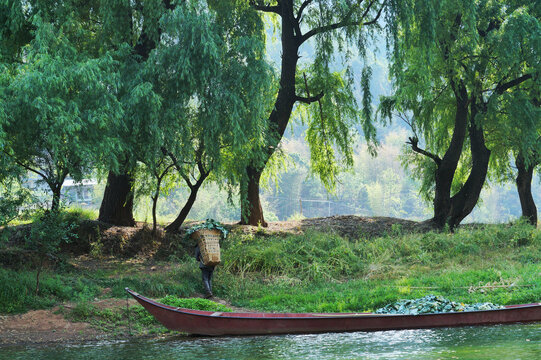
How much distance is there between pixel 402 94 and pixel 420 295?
391 inches

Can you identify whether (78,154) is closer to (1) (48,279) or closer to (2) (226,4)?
(1) (48,279)

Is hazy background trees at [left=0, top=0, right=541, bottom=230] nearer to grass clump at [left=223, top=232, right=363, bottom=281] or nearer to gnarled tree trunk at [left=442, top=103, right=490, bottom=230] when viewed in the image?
gnarled tree trunk at [left=442, top=103, right=490, bottom=230]

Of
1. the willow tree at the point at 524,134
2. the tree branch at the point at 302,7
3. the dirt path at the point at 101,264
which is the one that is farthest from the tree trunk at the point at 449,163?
the tree branch at the point at 302,7

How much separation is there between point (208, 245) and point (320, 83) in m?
10.1

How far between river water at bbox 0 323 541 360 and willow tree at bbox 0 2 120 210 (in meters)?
3.82

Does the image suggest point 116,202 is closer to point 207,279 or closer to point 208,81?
point 208,81

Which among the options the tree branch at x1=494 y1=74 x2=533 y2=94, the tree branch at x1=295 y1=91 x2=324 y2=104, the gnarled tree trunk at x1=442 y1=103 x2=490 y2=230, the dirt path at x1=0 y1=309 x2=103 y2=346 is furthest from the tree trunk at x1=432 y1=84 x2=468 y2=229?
the dirt path at x1=0 y1=309 x2=103 y2=346

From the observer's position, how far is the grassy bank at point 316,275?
1166cm

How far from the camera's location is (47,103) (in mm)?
11086

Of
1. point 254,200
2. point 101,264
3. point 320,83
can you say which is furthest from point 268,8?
point 101,264

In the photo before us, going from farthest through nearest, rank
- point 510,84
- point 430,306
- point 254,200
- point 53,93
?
point 254,200 → point 510,84 → point 53,93 → point 430,306

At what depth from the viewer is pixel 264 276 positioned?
14.7 metres

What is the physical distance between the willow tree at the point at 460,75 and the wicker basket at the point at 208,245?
26.3ft

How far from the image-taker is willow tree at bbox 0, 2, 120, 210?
434 inches
